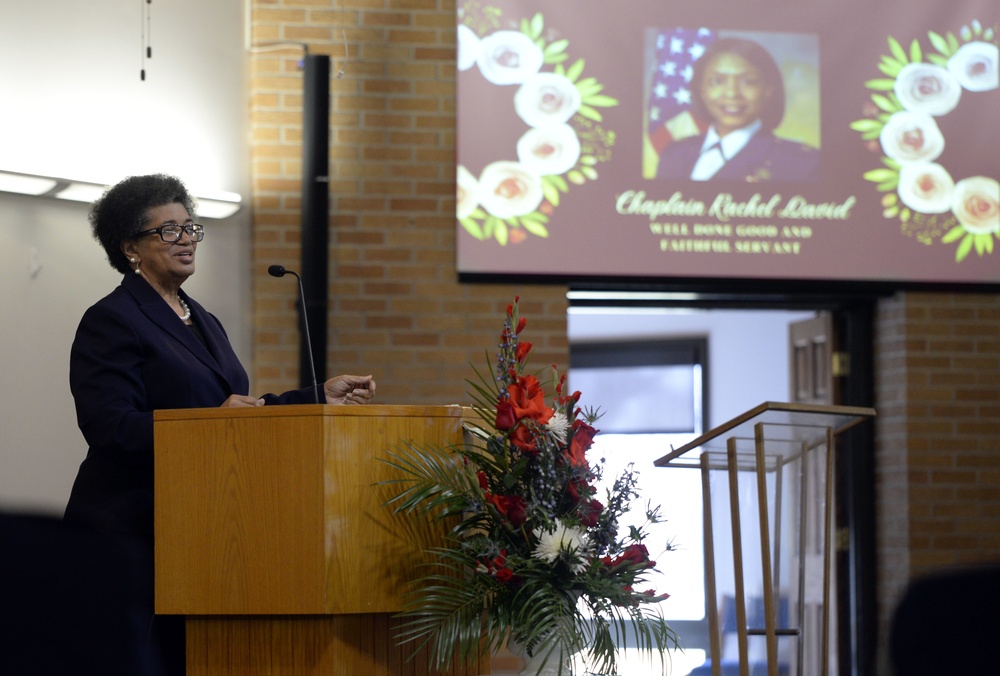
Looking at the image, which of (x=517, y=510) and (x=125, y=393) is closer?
(x=517, y=510)

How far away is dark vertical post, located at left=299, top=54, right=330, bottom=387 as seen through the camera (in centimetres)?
497

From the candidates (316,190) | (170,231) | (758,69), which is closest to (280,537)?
(170,231)

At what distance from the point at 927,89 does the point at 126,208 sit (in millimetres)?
3857

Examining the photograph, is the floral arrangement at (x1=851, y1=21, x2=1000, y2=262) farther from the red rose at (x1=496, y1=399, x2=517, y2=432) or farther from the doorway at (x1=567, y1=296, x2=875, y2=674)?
the red rose at (x1=496, y1=399, x2=517, y2=432)

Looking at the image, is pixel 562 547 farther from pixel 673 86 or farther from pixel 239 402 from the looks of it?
pixel 673 86

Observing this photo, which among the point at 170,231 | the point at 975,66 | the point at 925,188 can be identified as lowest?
the point at 170,231

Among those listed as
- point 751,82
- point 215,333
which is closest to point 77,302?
point 215,333

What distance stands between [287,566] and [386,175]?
3137 mm

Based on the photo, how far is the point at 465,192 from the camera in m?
5.19

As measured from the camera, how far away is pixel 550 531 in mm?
2422

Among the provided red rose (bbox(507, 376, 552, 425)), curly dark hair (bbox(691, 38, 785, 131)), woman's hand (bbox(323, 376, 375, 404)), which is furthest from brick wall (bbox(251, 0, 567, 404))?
red rose (bbox(507, 376, 552, 425))

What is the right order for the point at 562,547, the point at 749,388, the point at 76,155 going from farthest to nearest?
the point at 749,388, the point at 76,155, the point at 562,547

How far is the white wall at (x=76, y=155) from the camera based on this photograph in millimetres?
3914

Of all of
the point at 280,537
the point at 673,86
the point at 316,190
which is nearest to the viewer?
the point at 280,537
